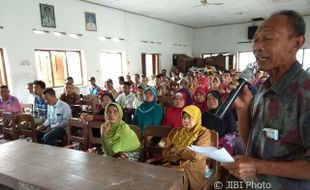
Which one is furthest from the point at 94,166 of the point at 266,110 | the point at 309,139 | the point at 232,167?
the point at 309,139

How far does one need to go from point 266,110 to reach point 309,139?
0.16 meters

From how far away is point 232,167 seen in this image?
31.1 inches

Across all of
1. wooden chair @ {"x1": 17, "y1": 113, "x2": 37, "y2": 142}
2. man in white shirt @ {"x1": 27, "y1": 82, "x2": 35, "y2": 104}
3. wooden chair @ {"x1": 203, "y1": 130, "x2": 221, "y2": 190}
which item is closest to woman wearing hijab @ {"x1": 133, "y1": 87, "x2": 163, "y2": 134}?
wooden chair @ {"x1": 203, "y1": 130, "x2": 221, "y2": 190}

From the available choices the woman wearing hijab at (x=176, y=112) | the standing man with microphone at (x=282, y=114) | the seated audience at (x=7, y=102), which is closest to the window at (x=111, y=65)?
the seated audience at (x=7, y=102)

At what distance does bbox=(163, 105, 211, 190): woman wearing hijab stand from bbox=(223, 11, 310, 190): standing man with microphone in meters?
1.19

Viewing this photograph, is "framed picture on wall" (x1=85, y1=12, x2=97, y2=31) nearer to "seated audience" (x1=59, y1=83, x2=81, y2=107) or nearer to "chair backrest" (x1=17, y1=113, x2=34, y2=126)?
"seated audience" (x1=59, y1=83, x2=81, y2=107)

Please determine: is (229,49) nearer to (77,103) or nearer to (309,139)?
(77,103)

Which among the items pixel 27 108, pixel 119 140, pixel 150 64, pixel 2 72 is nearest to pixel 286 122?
pixel 119 140

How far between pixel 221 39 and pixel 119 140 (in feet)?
37.5

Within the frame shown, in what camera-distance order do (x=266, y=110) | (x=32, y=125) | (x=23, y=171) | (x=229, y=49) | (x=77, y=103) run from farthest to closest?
(x=229, y=49) < (x=77, y=103) < (x=32, y=125) < (x=23, y=171) < (x=266, y=110)

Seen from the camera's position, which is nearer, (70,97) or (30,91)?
(70,97)

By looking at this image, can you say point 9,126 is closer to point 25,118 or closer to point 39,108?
point 25,118

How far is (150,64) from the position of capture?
32.6 ft

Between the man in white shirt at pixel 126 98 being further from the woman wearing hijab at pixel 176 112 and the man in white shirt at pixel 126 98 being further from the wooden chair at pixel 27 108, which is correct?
the wooden chair at pixel 27 108
